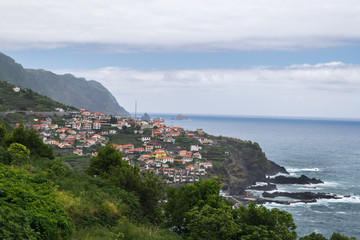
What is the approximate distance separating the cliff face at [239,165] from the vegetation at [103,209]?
147ft

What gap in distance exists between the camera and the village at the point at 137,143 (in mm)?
64125

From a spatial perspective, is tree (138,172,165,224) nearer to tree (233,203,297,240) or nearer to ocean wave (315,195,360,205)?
tree (233,203,297,240)

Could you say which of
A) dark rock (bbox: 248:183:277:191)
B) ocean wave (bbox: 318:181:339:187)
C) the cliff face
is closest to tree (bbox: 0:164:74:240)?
the cliff face

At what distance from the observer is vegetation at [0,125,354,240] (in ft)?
24.6

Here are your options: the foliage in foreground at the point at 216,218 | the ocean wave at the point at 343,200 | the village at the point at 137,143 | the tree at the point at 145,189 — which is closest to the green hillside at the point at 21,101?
the village at the point at 137,143

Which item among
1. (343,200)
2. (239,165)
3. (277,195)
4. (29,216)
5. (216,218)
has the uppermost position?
(29,216)

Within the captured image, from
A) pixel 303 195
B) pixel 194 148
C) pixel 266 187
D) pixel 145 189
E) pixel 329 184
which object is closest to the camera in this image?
pixel 145 189

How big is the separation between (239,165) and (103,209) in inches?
2584

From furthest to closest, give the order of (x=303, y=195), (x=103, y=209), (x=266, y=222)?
1. (x=303, y=195)
2. (x=266, y=222)
3. (x=103, y=209)

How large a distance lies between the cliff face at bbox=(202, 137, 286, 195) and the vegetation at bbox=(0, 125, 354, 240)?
44.7m

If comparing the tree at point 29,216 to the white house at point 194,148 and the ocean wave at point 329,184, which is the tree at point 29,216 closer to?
the ocean wave at point 329,184

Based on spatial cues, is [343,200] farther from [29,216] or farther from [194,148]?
[29,216]

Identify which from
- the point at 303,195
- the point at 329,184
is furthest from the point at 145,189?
the point at 329,184

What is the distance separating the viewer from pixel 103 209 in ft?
38.6
